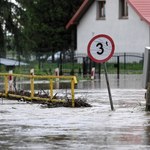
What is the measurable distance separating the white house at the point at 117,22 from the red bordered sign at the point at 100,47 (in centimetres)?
3868

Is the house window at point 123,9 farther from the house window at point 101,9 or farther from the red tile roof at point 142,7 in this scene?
the red tile roof at point 142,7

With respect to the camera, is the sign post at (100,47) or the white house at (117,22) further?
the white house at (117,22)

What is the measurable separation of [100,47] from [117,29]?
144 feet

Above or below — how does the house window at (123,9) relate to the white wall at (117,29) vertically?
above

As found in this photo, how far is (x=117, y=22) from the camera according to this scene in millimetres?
61594

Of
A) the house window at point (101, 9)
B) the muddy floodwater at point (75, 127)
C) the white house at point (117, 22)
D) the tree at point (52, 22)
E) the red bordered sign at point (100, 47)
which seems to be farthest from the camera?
the tree at point (52, 22)

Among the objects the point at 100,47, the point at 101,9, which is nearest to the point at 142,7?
the point at 101,9

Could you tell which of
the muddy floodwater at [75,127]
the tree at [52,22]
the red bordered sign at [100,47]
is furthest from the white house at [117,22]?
the muddy floodwater at [75,127]

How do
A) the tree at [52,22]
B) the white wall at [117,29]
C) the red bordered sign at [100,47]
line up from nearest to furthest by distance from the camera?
1. the red bordered sign at [100,47]
2. the white wall at [117,29]
3. the tree at [52,22]

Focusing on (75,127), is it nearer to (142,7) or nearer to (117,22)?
(142,7)

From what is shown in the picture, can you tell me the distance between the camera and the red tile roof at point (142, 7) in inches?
2238

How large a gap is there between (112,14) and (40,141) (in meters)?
50.3

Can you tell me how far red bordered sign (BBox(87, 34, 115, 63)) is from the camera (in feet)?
58.6

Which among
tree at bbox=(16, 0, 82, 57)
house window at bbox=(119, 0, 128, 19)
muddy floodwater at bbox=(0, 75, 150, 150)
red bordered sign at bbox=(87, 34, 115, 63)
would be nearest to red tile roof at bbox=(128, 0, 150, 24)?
house window at bbox=(119, 0, 128, 19)
